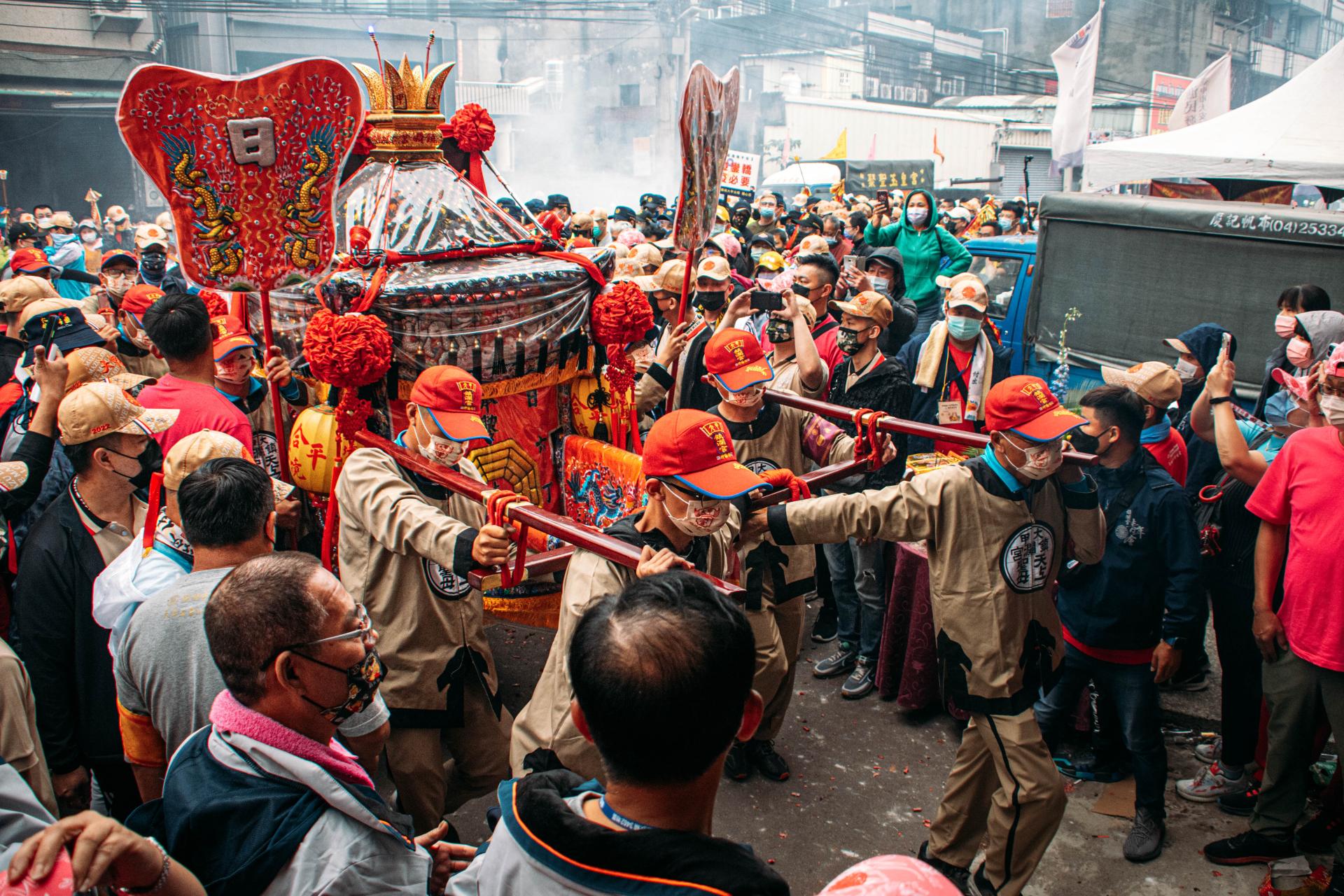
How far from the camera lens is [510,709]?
5.31 meters

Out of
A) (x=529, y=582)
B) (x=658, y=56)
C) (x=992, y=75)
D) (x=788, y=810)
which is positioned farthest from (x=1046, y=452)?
(x=992, y=75)

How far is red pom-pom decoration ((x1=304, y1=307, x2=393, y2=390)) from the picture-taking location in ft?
13.4

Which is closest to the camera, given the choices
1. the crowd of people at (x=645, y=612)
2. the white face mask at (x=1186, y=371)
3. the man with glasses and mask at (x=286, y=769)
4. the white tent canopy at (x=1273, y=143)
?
the crowd of people at (x=645, y=612)

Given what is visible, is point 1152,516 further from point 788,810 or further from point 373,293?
point 373,293

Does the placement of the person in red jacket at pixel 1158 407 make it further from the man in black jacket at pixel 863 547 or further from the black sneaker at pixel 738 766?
the black sneaker at pixel 738 766

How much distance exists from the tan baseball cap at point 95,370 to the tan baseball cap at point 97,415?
4.17ft

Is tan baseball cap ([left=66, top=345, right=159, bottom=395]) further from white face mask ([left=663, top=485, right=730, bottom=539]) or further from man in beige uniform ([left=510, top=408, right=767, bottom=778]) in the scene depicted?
white face mask ([left=663, top=485, right=730, bottom=539])

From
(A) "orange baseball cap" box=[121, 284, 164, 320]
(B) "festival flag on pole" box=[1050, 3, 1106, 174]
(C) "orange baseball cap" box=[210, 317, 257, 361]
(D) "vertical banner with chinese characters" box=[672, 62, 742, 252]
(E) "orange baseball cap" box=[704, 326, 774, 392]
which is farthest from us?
(B) "festival flag on pole" box=[1050, 3, 1106, 174]

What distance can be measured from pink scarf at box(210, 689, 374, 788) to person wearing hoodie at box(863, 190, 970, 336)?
8234 millimetres

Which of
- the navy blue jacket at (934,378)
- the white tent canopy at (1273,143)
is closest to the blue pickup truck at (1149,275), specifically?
the white tent canopy at (1273,143)

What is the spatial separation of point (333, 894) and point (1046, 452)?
271 cm

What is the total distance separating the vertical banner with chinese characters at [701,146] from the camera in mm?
5086

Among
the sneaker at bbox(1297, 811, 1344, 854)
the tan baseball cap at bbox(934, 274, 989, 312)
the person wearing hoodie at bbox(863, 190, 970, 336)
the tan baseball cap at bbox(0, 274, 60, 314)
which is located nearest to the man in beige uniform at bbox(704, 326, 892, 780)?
the tan baseball cap at bbox(934, 274, 989, 312)

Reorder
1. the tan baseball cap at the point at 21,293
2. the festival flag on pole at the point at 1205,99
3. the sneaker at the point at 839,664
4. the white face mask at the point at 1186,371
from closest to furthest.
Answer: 1. the white face mask at the point at 1186,371
2. the sneaker at the point at 839,664
3. the tan baseball cap at the point at 21,293
4. the festival flag on pole at the point at 1205,99
